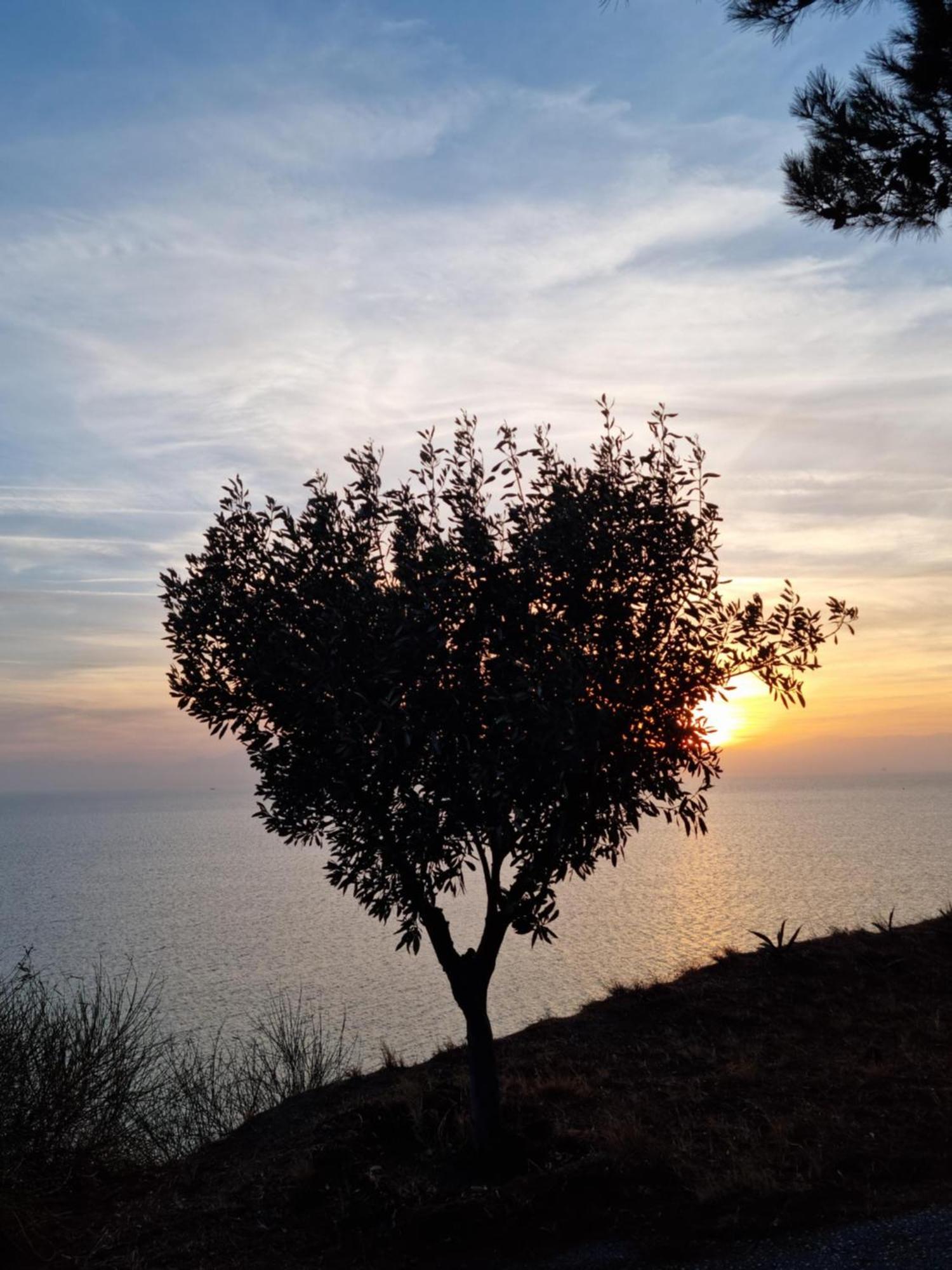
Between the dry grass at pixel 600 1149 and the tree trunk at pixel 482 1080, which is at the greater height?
the tree trunk at pixel 482 1080

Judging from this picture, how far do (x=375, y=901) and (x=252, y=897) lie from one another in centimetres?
14288

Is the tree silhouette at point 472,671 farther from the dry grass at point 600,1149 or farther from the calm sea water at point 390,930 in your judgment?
the calm sea water at point 390,930

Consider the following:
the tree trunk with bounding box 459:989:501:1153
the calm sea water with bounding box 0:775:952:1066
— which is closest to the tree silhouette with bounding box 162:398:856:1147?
the tree trunk with bounding box 459:989:501:1153

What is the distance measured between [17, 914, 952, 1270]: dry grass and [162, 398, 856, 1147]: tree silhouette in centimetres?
163

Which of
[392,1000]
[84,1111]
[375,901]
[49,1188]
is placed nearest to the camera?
[375,901]

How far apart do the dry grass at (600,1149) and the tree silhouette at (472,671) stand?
5.35 ft

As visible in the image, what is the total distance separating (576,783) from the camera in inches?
573

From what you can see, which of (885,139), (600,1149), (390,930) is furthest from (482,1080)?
(390,930)

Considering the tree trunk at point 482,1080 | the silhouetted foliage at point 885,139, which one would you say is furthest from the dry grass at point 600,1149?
the silhouetted foliage at point 885,139

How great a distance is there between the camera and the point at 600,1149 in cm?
1569

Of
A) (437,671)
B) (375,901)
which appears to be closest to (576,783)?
(437,671)

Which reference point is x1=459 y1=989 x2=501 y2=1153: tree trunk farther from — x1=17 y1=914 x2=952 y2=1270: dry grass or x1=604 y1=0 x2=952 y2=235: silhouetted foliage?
x1=604 y1=0 x2=952 y2=235: silhouetted foliage

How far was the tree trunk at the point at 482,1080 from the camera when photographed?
1577 centimetres

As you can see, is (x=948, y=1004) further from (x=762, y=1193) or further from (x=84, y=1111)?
(x=84, y=1111)
